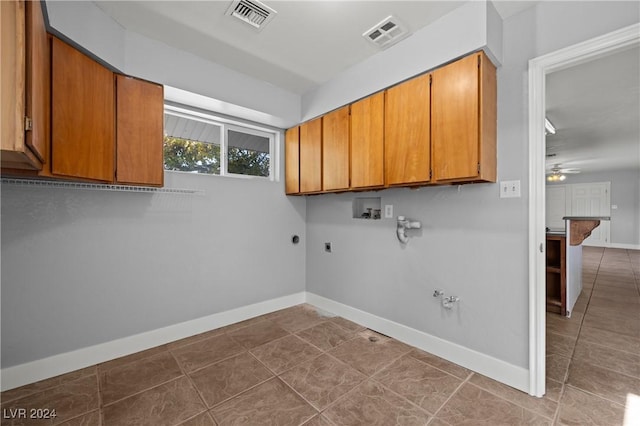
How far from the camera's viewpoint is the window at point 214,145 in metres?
2.75

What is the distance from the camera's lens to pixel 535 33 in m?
1.85

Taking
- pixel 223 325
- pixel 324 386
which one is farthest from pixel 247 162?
pixel 324 386

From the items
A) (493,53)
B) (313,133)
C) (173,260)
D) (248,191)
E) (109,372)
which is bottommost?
(109,372)

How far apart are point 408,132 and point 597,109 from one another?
3421mm

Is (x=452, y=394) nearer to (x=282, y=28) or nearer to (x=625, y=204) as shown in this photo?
(x=282, y=28)

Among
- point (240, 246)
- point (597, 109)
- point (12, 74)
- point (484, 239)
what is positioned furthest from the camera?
point (597, 109)

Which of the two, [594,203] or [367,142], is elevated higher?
[367,142]

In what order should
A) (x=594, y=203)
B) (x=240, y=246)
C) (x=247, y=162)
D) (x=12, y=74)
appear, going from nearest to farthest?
(x=12, y=74) < (x=240, y=246) < (x=247, y=162) < (x=594, y=203)

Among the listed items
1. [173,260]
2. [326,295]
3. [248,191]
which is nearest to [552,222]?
[326,295]

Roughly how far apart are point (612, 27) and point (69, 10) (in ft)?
10.8

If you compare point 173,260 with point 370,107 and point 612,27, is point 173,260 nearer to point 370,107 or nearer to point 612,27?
point 370,107

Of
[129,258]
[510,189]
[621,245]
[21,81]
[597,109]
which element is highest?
[597,109]

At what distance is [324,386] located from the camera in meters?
1.93

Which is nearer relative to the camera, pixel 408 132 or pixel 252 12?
pixel 252 12
